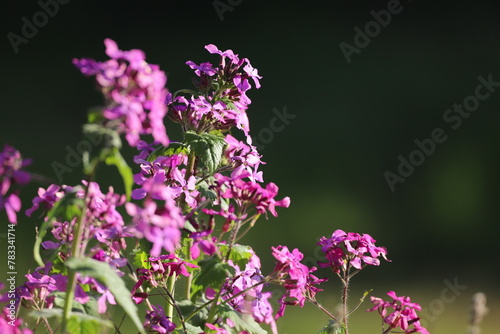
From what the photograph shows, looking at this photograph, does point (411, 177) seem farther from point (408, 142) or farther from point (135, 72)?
point (135, 72)

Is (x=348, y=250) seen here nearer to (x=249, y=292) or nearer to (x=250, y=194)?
(x=249, y=292)

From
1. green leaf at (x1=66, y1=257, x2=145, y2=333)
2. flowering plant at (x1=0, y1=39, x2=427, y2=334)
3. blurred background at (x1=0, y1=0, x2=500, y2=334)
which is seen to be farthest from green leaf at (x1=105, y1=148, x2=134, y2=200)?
blurred background at (x1=0, y1=0, x2=500, y2=334)

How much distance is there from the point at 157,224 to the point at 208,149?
1.42 feet

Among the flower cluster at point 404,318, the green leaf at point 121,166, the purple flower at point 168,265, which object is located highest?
the green leaf at point 121,166

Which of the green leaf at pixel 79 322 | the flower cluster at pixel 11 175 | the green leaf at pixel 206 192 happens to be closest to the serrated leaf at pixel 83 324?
the green leaf at pixel 79 322

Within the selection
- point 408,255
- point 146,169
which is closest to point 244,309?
point 146,169

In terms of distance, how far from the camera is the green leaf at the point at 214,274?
1034mm

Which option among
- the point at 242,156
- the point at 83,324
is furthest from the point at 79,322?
the point at 242,156

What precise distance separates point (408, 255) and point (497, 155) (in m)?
1.78

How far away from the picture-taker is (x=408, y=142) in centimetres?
594

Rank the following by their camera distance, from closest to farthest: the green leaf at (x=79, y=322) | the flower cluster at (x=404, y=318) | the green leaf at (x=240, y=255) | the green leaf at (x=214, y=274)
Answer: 1. the green leaf at (x=79, y=322)
2. the green leaf at (x=214, y=274)
3. the green leaf at (x=240, y=255)
4. the flower cluster at (x=404, y=318)

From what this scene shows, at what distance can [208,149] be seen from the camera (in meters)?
1.25

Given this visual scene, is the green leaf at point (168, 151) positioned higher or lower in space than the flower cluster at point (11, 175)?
higher

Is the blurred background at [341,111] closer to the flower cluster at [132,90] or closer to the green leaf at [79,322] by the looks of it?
the green leaf at [79,322]
